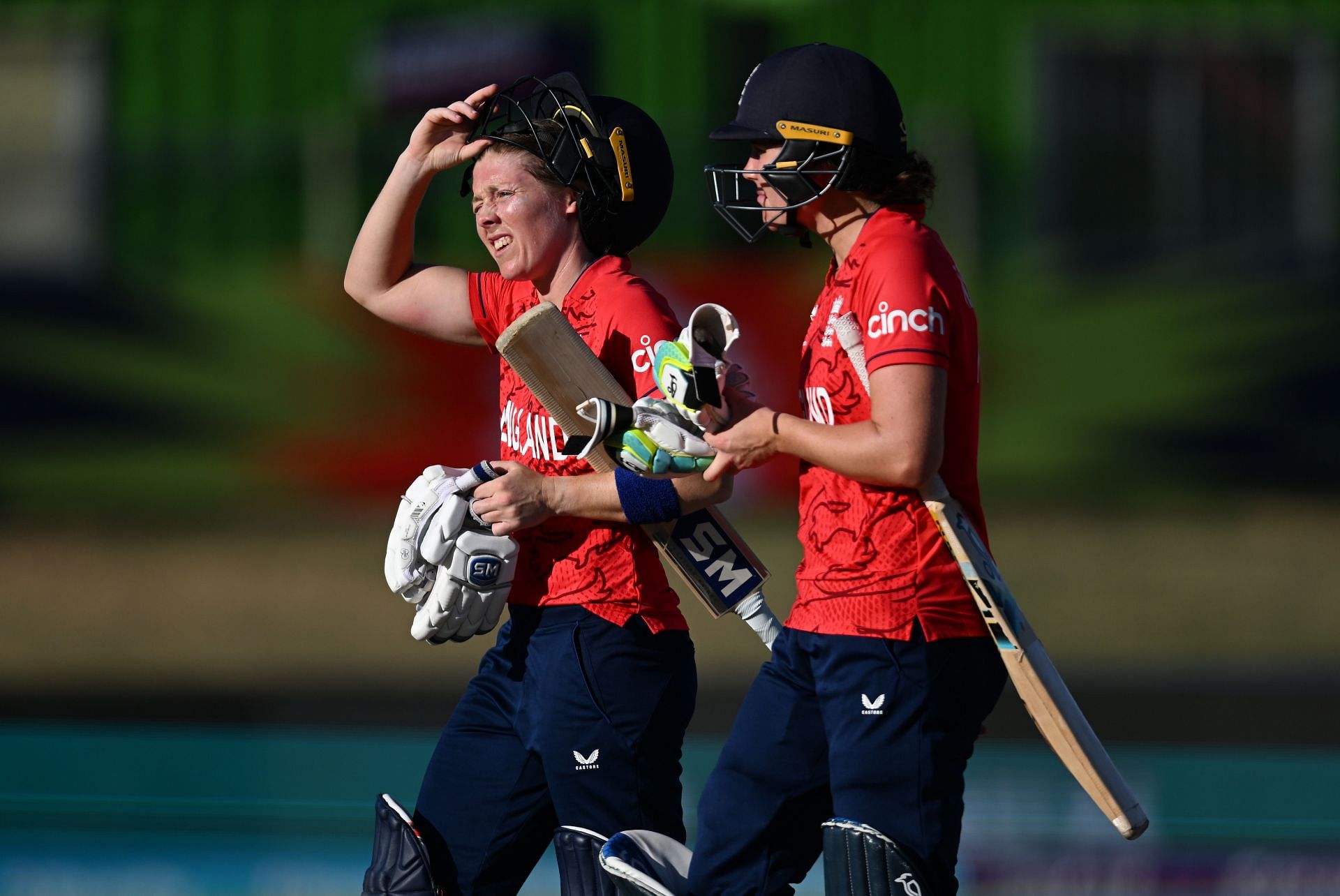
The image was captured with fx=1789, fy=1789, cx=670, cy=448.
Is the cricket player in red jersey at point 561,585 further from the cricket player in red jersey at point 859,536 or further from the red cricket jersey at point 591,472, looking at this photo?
the cricket player in red jersey at point 859,536

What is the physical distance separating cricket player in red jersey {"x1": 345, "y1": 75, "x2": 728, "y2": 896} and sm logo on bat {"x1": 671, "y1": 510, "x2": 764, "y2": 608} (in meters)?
0.09

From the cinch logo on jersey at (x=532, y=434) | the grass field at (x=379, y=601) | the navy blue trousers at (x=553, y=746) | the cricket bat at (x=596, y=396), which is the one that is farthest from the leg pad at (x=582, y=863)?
the grass field at (x=379, y=601)

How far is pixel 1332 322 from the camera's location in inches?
513

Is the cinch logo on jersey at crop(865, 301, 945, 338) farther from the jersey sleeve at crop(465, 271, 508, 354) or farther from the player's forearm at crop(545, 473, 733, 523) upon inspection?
the jersey sleeve at crop(465, 271, 508, 354)

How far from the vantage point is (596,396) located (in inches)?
139

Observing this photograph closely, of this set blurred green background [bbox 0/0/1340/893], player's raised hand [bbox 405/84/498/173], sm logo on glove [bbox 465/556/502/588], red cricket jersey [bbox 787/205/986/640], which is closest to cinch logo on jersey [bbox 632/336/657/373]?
red cricket jersey [bbox 787/205/986/640]

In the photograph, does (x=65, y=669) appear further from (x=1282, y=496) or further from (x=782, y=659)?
(x=1282, y=496)

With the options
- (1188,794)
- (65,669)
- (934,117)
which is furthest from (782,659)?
(934,117)

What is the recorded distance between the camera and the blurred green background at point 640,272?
10.3m

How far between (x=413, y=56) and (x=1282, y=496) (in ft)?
25.0

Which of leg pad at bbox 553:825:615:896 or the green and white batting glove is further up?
the green and white batting glove

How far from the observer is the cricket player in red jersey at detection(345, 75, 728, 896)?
3551 mm

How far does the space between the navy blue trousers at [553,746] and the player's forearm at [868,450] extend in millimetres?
652

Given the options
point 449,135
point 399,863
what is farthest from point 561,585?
point 449,135
